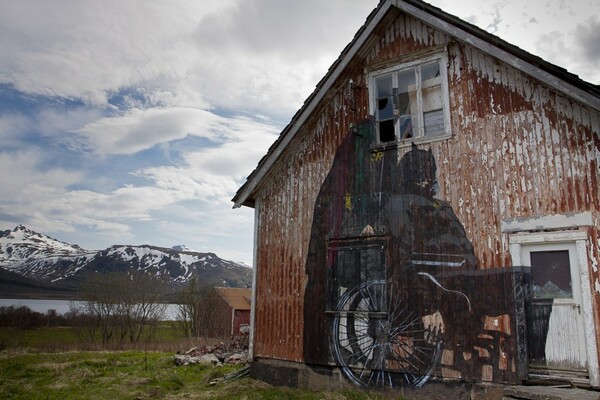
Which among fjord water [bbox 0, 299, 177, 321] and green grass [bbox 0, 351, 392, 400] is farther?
fjord water [bbox 0, 299, 177, 321]

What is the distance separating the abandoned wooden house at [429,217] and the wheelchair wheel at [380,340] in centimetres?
3

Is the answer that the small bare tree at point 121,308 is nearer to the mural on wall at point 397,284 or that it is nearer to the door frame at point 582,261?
the mural on wall at point 397,284

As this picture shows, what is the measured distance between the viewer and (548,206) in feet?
23.8

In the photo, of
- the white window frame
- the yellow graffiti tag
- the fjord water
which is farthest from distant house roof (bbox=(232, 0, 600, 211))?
the fjord water

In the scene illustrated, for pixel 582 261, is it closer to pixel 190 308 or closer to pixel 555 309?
pixel 555 309

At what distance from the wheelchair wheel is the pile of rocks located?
5059 mm

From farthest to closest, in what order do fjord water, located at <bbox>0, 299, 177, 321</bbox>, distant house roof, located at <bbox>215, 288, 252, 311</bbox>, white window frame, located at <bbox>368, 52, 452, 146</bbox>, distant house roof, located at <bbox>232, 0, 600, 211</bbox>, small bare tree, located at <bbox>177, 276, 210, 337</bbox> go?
fjord water, located at <bbox>0, 299, 177, 321</bbox>, distant house roof, located at <bbox>215, 288, 252, 311</bbox>, small bare tree, located at <bbox>177, 276, 210, 337</bbox>, white window frame, located at <bbox>368, 52, 452, 146</bbox>, distant house roof, located at <bbox>232, 0, 600, 211</bbox>

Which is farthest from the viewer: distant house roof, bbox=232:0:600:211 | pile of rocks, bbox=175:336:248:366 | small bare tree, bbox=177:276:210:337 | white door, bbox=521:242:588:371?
small bare tree, bbox=177:276:210:337

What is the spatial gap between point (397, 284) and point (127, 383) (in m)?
7.07

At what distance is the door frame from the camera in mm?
6562

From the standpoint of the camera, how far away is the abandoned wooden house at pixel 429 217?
7.12m

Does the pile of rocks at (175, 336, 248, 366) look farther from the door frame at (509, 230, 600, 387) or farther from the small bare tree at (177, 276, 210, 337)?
the small bare tree at (177, 276, 210, 337)

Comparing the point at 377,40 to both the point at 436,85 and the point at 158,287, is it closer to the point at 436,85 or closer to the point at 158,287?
the point at 436,85

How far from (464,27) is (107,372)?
41.7ft
